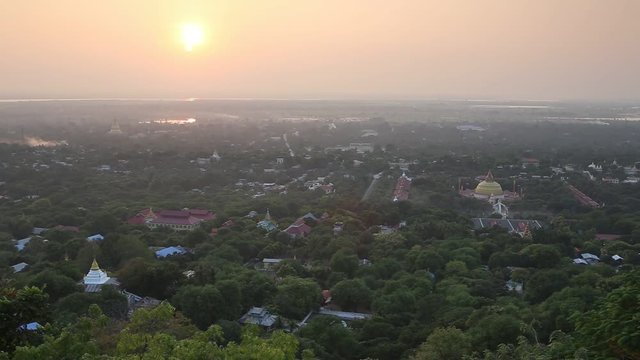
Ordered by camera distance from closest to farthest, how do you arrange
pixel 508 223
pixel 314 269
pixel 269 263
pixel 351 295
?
pixel 351 295, pixel 314 269, pixel 269 263, pixel 508 223

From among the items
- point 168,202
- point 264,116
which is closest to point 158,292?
point 168,202

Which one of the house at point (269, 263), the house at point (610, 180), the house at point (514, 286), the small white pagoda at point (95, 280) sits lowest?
the house at point (610, 180)

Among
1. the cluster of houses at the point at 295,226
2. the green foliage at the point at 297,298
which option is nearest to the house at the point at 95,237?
the cluster of houses at the point at 295,226

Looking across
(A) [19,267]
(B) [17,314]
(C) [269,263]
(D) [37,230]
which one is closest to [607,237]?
(C) [269,263]

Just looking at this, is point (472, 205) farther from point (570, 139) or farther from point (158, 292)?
point (570, 139)

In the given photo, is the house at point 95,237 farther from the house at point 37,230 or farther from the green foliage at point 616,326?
the green foliage at point 616,326

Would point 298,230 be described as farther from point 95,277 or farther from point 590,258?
point 590,258

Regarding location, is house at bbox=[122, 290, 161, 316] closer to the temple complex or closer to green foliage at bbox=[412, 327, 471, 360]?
green foliage at bbox=[412, 327, 471, 360]
